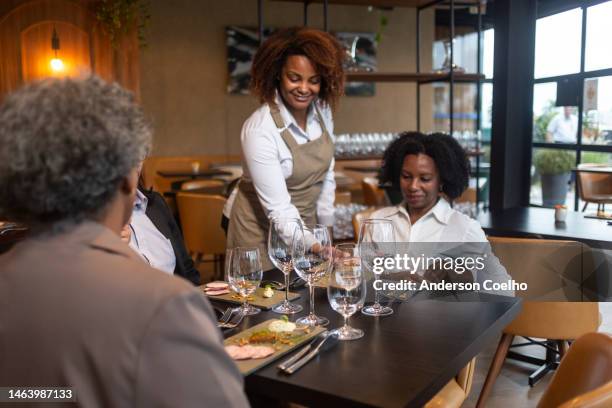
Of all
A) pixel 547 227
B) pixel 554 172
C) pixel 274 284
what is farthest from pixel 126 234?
pixel 554 172

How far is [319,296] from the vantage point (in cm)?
187

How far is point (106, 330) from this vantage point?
2.61ft

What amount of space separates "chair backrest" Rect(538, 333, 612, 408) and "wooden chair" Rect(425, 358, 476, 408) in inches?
20.2

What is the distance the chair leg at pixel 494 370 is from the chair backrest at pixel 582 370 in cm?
148

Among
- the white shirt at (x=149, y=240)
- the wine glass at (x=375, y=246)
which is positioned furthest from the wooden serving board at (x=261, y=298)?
the white shirt at (x=149, y=240)

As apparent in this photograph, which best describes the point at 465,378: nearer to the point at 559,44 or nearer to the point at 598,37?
the point at 598,37

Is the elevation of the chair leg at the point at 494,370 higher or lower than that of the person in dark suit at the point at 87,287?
lower

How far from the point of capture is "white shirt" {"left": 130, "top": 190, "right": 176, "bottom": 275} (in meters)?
2.11

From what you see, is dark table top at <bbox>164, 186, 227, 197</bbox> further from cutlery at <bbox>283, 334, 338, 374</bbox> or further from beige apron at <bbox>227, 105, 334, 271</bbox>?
cutlery at <bbox>283, 334, 338, 374</bbox>

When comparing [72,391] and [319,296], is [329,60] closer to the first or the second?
[319,296]

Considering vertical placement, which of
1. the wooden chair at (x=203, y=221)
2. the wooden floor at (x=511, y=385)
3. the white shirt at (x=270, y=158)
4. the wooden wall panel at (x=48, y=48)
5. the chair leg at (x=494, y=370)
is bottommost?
the wooden floor at (x=511, y=385)

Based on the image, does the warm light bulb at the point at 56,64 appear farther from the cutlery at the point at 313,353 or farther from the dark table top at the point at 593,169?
the cutlery at the point at 313,353

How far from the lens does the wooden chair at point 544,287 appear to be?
102 inches

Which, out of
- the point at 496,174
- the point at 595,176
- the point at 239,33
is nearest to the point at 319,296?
the point at 496,174
